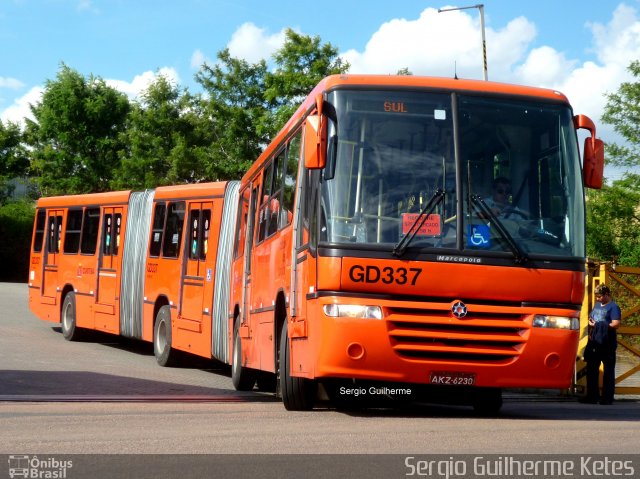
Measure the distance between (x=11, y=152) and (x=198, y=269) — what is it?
66.8 metres

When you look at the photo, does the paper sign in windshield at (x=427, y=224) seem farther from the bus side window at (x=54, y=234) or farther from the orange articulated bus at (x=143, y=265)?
the bus side window at (x=54, y=234)

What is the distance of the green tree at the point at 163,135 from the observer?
205 ft

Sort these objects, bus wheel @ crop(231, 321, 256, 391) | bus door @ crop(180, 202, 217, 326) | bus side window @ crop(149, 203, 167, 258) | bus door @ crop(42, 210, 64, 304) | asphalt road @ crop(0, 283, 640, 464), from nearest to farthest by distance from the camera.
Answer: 1. asphalt road @ crop(0, 283, 640, 464)
2. bus wheel @ crop(231, 321, 256, 391)
3. bus door @ crop(180, 202, 217, 326)
4. bus side window @ crop(149, 203, 167, 258)
5. bus door @ crop(42, 210, 64, 304)

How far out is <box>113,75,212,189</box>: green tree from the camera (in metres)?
62.3

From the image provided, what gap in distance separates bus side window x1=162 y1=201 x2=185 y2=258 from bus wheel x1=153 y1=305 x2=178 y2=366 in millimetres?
1020

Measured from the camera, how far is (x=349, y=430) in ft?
34.2

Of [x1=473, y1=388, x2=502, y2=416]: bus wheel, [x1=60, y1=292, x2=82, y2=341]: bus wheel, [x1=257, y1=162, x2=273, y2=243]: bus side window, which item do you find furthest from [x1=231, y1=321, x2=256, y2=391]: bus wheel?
[x1=60, y1=292, x2=82, y2=341]: bus wheel

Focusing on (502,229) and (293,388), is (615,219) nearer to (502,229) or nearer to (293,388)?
(293,388)

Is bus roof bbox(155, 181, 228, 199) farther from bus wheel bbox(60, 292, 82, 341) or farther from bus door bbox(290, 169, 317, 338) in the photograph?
bus door bbox(290, 169, 317, 338)

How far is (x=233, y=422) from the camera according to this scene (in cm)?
1119

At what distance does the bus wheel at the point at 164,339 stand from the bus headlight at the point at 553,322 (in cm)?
1118

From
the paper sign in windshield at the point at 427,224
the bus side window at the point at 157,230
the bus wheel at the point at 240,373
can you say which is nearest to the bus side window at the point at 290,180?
the paper sign in windshield at the point at 427,224
